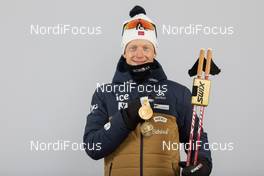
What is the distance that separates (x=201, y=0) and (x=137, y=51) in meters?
0.43

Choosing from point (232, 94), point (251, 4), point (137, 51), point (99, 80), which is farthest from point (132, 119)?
point (251, 4)

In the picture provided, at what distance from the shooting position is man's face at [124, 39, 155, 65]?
1.31 meters

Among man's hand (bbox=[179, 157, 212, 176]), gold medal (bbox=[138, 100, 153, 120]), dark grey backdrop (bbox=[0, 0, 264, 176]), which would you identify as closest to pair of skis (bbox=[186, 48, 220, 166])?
man's hand (bbox=[179, 157, 212, 176])

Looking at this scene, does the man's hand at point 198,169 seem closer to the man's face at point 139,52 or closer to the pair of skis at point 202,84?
the pair of skis at point 202,84

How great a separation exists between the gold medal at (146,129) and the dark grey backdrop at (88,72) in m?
0.41

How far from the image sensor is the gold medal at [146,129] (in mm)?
1232

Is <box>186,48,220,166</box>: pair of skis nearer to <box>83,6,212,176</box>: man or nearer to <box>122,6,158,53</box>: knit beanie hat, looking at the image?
<box>83,6,212,176</box>: man

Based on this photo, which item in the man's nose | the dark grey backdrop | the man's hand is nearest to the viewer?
the man's hand

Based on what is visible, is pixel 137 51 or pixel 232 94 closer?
pixel 137 51

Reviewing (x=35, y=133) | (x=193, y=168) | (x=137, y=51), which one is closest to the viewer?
(x=193, y=168)

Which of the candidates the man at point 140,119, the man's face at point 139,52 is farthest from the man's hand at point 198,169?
the man's face at point 139,52

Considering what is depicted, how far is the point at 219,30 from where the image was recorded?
1617 mm

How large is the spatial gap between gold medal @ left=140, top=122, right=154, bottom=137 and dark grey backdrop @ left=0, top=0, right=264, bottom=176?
1.35ft

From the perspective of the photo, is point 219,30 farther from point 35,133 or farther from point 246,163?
point 35,133
